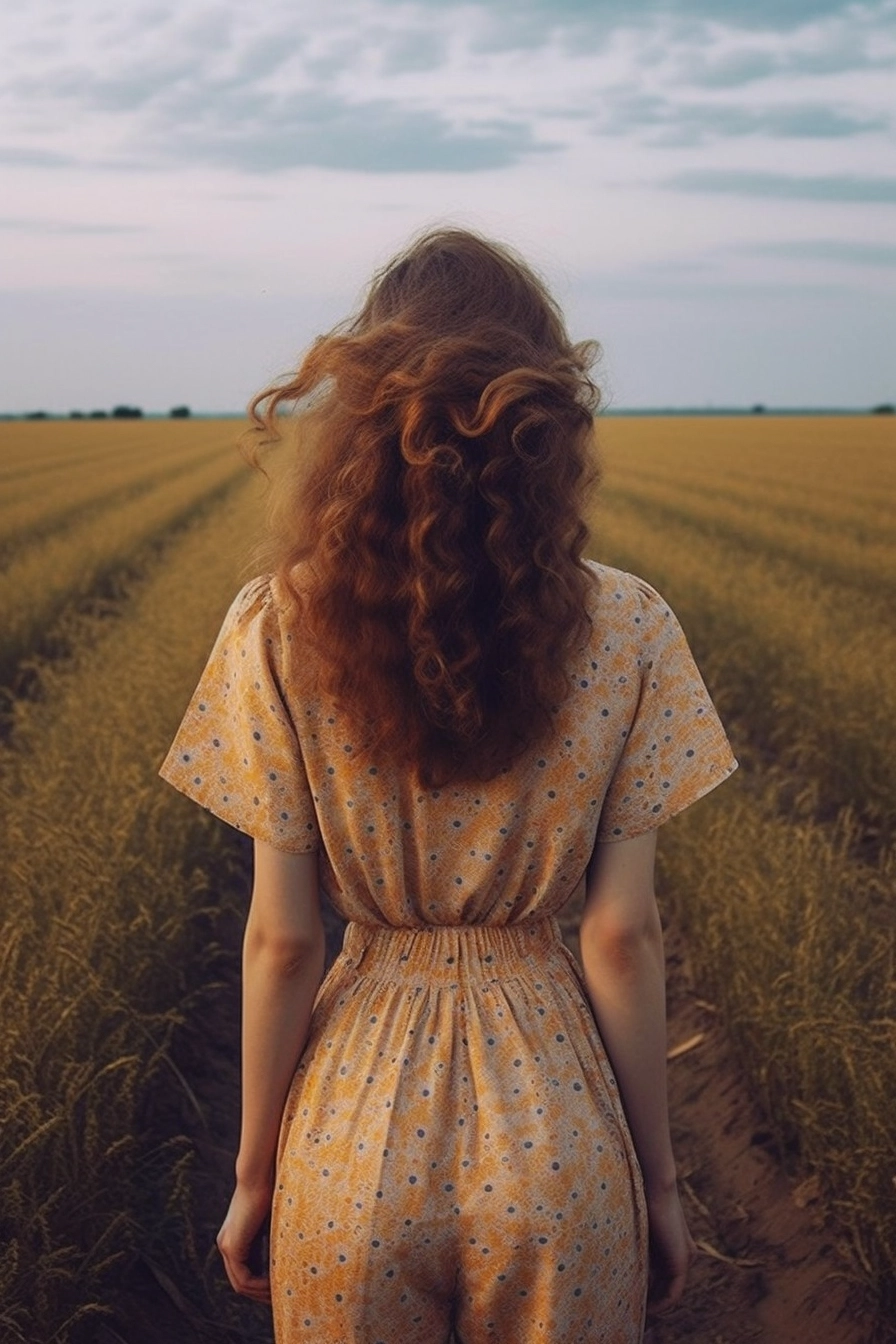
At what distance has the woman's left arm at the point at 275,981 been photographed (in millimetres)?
1501

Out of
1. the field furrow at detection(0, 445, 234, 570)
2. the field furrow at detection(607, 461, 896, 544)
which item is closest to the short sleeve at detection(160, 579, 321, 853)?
the field furrow at detection(0, 445, 234, 570)

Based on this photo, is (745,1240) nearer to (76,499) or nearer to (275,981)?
(275,981)

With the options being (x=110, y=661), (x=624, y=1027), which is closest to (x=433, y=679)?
(x=624, y=1027)

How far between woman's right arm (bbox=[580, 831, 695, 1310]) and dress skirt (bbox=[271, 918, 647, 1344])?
0.10 feet

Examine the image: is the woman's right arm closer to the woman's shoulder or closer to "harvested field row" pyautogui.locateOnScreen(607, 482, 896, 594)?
the woman's shoulder

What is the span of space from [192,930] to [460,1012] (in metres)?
2.50

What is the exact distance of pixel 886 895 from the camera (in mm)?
4160

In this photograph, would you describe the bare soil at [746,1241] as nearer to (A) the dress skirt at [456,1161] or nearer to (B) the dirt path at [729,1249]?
(B) the dirt path at [729,1249]

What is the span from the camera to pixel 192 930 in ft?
12.6

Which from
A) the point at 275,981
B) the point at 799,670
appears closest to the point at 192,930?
the point at 275,981

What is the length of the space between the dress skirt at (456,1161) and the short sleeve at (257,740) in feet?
0.61

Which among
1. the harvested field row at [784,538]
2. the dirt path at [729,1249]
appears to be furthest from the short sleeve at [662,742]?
the harvested field row at [784,538]

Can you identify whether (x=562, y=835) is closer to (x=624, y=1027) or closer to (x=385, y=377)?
(x=624, y=1027)

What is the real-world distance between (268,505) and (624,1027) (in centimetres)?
71
